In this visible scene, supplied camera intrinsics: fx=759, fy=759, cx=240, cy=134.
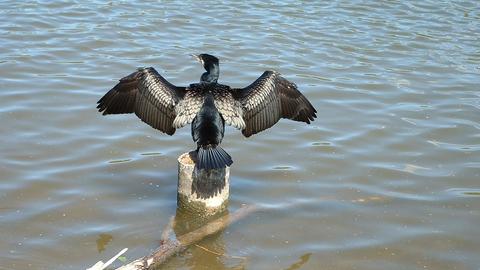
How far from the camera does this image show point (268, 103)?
21.5ft

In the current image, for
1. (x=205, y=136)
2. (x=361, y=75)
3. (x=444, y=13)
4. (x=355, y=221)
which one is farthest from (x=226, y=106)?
(x=444, y=13)

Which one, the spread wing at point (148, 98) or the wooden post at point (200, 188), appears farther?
the spread wing at point (148, 98)

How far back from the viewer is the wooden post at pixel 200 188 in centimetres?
595

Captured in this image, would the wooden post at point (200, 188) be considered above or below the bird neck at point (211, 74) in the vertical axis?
below

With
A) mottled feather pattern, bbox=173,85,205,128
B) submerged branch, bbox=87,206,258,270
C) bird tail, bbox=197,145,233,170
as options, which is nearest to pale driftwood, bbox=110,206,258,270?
submerged branch, bbox=87,206,258,270

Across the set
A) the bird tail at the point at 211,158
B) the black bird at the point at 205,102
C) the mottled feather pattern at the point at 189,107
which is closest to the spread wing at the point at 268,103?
the black bird at the point at 205,102

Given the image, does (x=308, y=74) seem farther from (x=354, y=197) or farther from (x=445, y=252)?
(x=445, y=252)

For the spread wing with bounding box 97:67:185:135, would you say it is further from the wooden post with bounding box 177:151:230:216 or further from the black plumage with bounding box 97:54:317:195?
the wooden post with bounding box 177:151:230:216

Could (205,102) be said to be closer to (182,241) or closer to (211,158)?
(211,158)

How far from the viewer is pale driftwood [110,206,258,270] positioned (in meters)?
5.20

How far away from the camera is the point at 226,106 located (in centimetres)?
621

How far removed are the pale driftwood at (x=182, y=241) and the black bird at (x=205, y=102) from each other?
664mm

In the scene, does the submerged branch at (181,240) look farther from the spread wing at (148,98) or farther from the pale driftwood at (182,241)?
the spread wing at (148,98)

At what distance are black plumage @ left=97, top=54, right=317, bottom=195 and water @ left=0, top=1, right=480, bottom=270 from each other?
0.79 metres
